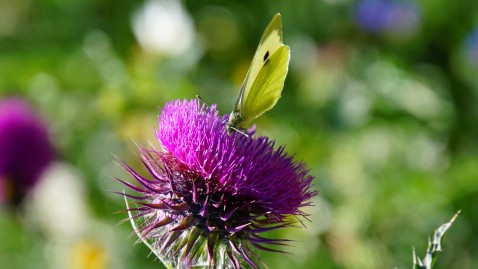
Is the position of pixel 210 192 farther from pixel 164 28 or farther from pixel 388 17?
pixel 388 17

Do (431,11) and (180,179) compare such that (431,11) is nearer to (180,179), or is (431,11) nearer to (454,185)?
(454,185)

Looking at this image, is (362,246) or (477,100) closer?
(362,246)

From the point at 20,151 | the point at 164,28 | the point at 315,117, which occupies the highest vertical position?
the point at 164,28

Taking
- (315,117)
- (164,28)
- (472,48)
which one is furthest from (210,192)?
(164,28)

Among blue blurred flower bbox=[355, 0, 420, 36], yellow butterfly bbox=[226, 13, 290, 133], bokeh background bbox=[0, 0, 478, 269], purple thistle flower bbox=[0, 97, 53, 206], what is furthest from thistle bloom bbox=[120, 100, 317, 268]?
blue blurred flower bbox=[355, 0, 420, 36]

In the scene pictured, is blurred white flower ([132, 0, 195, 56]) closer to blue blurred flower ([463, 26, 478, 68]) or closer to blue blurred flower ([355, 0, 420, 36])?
blue blurred flower ([355, 0, 420, 36])

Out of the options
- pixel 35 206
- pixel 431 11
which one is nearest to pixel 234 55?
pixel 431 11
